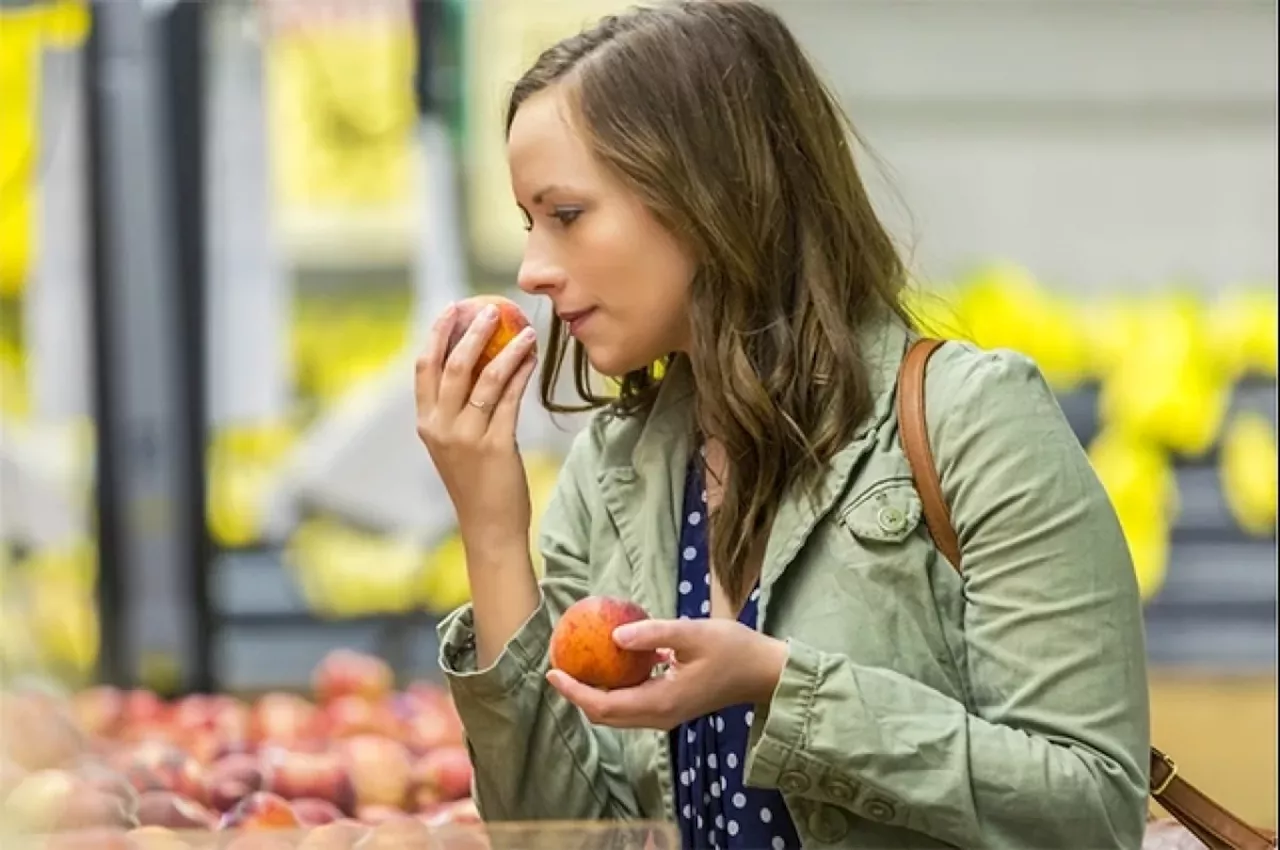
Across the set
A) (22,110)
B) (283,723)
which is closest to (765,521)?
(283,723)

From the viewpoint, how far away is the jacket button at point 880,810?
5.08 ft

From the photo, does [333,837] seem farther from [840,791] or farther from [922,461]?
[922,461]

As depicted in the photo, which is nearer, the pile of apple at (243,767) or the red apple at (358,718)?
the pile of apple at (243,767)

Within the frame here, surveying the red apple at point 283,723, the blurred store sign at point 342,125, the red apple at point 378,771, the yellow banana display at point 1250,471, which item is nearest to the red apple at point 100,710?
the red apple at point 283,723

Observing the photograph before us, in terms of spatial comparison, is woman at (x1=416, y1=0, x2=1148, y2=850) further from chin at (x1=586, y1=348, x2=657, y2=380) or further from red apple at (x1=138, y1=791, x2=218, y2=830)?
red apple at (x1=138, y1=791, x2=218, y2=830)

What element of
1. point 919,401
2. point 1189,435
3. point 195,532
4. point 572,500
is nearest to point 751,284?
point 919,401

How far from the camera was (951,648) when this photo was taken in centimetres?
166

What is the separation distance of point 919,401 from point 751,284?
201 mm

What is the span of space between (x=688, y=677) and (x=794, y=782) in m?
0.15

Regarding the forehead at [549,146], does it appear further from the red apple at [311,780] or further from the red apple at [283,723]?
the red apple at [283,723]

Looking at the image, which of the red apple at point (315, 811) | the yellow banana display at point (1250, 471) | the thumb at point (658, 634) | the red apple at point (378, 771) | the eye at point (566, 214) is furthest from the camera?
the yellow banana display at point (1250, 471)

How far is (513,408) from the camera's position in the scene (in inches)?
69.2

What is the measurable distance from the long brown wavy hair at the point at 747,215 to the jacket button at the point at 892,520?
0.27 ft

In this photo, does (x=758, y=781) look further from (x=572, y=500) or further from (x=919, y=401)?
(x=572, y=500)
